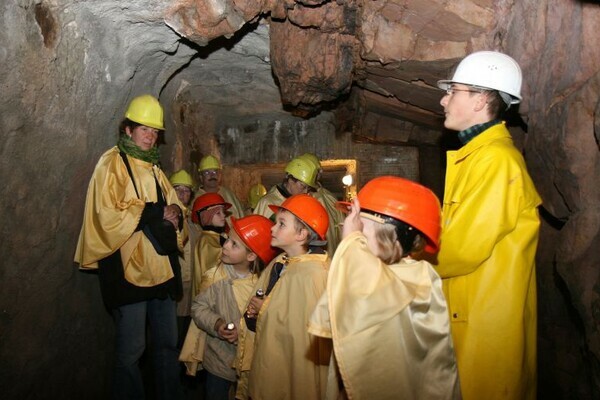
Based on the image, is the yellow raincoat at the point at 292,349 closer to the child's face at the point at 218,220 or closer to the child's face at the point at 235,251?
the child's face at the point at 235,251

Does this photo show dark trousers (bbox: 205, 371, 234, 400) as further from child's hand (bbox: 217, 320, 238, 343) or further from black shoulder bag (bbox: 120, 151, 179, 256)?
black shoulder bag (bbox: 120, 151, 179, 256)

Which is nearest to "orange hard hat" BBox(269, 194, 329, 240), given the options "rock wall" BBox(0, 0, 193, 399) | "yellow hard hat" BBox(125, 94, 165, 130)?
"yellow hard hat" BBox(125, 94, 165, 130)

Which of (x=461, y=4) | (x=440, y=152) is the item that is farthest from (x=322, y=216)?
(x=440, y=152)

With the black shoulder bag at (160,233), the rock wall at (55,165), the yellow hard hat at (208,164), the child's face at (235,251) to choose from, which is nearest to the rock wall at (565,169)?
the child's face at (235,251)

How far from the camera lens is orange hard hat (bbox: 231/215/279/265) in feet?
10.6

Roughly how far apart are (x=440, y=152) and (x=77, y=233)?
6083 mm

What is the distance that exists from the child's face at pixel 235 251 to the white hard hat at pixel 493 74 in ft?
6.20

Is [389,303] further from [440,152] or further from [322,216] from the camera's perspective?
A: [440,152]

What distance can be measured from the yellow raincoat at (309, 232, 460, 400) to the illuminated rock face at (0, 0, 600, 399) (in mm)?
1262

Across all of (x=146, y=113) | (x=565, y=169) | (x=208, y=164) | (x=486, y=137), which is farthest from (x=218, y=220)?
(x=565, y=169)

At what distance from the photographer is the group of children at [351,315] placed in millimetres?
1564

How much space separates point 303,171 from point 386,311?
4000 millimetres

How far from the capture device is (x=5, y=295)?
2.62 meters

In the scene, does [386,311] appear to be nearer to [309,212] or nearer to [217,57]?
[309,212]
